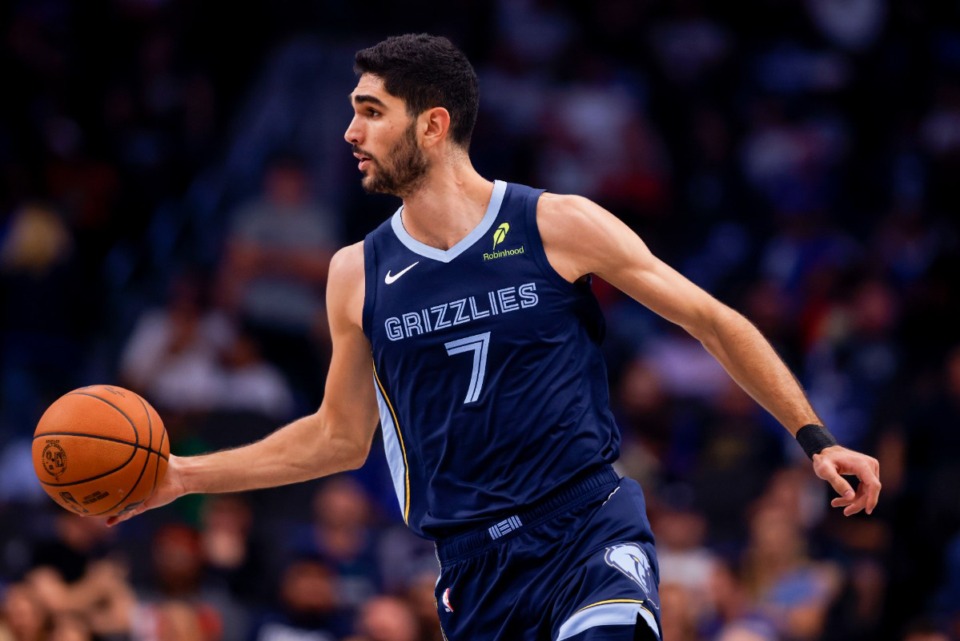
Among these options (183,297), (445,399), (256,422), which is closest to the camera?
(445,399)

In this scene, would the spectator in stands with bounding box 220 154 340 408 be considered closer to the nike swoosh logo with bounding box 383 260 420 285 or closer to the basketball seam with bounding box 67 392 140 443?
the basketball seam with bounding box 67 392 140 443

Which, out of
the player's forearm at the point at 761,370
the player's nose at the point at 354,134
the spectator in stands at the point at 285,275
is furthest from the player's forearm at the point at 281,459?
the spectator in stands at the point at 285,275

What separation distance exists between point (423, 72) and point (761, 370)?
1592 mm

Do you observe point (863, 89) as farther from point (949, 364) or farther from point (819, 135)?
point (949, 364)

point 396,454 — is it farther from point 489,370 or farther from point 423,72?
point 423,72

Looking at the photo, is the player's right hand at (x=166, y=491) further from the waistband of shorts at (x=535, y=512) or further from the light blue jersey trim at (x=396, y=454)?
the waistband of shorts at (x=535, y=512)

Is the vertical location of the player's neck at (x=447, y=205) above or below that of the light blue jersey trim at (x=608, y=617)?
above

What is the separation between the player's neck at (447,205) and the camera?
207 inches

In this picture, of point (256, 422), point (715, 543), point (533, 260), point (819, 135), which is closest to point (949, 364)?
point (715, 543)

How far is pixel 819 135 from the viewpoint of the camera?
13.9m

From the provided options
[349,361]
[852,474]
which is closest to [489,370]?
[349,361]

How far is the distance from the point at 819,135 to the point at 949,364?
157 inches

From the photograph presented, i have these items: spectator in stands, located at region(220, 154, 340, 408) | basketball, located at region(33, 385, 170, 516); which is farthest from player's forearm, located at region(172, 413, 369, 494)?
spectator in stands, located at region(220, 154, 340, 408)

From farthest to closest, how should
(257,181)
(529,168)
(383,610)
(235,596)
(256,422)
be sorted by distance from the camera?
1. (257,181)
2. (529,168)
3. (256,422)
4. (235,596)
5. (383,610)
